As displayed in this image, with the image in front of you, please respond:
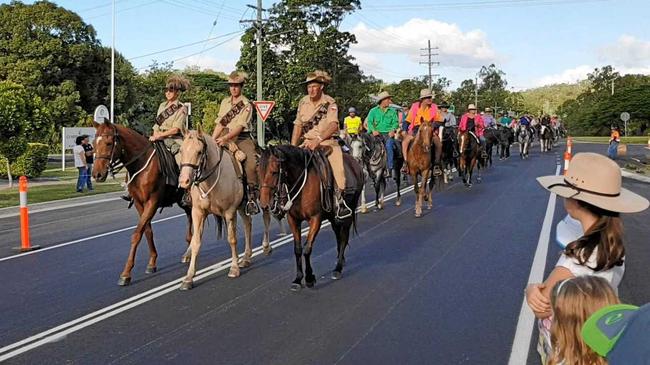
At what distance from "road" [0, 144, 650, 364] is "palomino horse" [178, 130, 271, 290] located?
21.7 inches

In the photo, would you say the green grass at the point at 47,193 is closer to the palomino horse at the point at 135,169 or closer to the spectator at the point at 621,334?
the palomino horse at the point at 135,169

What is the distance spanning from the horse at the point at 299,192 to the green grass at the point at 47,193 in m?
13.5

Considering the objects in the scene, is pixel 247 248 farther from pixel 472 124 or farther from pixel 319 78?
pixel 472 124

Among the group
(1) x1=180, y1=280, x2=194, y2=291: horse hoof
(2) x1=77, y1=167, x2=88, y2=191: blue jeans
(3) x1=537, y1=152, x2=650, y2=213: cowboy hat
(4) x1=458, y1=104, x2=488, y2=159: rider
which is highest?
(4) x1=458, y1=104, x2=488, y2=159: rider

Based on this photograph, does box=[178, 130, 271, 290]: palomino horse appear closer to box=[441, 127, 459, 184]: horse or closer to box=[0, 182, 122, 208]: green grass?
box=[441, 127, 459, 184]: horse

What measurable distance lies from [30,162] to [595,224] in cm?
2743

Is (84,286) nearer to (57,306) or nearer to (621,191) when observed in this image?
(57,306)

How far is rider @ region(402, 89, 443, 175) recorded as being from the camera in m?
16.1

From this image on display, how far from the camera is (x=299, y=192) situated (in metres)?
8.22

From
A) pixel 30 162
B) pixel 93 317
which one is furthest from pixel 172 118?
pixel 30 162

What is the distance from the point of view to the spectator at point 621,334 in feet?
5.05

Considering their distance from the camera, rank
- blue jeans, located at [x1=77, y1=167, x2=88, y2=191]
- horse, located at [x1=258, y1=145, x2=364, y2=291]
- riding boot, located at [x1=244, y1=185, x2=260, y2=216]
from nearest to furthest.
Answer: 1. horse, located at [x1=258, y1=145, x2=364, y2=291]
2. riding boot, located at [x1=244, y1=185, x2=260, y2=216]
3. blue jeans, located at [x1=77, y1=167, x2=88, y2=191]

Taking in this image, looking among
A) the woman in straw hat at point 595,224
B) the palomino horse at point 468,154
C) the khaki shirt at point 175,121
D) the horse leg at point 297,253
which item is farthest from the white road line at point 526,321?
the palomino horse at point 468,154

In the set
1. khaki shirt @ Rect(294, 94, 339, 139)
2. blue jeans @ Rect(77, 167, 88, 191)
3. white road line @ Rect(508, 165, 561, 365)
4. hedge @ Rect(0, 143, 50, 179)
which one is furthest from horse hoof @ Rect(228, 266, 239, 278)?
hedge @ Rect(0, 143, 50, 179)
